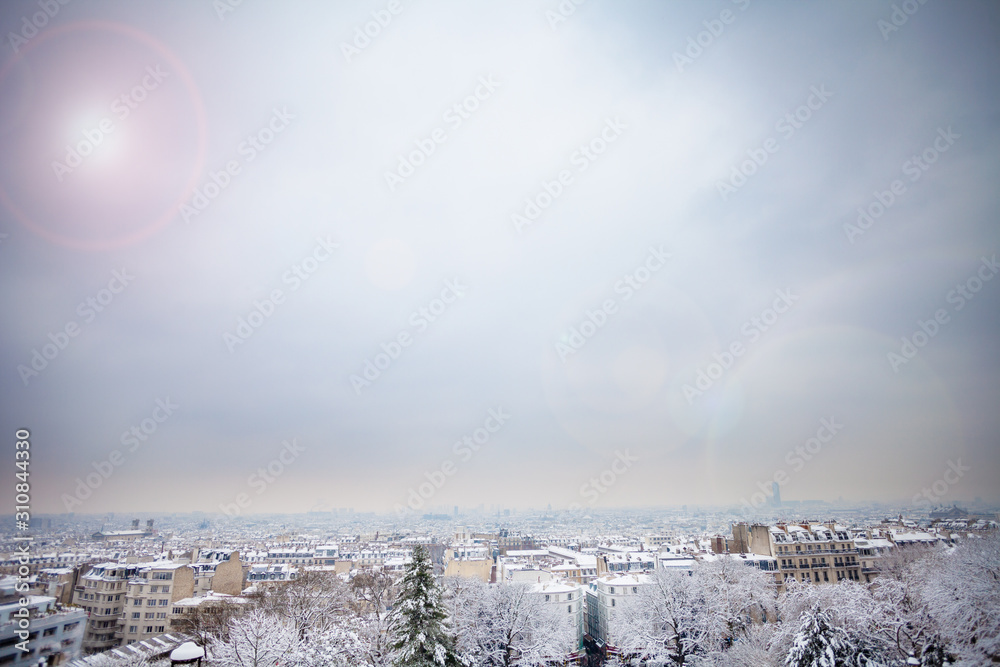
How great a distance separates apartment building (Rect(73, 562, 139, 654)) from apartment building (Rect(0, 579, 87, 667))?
2053cm

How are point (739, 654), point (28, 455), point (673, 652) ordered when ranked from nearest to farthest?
1. point (28, 455)
2. point (739, 654)
3. point (673, 652)

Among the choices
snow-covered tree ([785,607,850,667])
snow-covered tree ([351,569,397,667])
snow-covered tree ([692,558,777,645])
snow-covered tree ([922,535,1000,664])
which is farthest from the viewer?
snow-covered tree ([692,558,777,645])

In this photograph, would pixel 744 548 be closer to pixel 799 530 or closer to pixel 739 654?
pixel 799 530

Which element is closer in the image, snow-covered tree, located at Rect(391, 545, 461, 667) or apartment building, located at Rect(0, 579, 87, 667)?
snow-covered tree, located at Rect(391, 545, 461, 667)

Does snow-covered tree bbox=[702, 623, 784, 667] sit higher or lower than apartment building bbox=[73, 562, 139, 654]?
higher

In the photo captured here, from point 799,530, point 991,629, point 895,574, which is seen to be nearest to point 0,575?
point 991,629

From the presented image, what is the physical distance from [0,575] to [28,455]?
11.8m

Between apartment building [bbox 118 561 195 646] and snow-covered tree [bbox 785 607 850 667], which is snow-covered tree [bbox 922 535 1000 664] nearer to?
snow-covered tree [bbox 785 607 850 667]

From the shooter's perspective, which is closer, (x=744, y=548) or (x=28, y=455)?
(x=28, y=455)

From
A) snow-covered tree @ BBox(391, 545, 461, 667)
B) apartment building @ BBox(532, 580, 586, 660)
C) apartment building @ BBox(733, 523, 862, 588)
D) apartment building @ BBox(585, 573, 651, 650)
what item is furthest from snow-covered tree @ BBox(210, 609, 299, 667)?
apartment building @ BBox(733, 523, 862, 588)

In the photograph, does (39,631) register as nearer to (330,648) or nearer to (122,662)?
(122,662)

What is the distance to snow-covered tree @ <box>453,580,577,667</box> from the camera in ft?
130

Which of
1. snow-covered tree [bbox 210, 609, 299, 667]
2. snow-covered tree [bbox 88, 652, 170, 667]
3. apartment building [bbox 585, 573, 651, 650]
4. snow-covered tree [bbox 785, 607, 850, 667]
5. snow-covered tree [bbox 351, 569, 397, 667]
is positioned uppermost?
snow-covered tree [bbox 785, 607, 850, 667]

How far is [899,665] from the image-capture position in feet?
88.2
